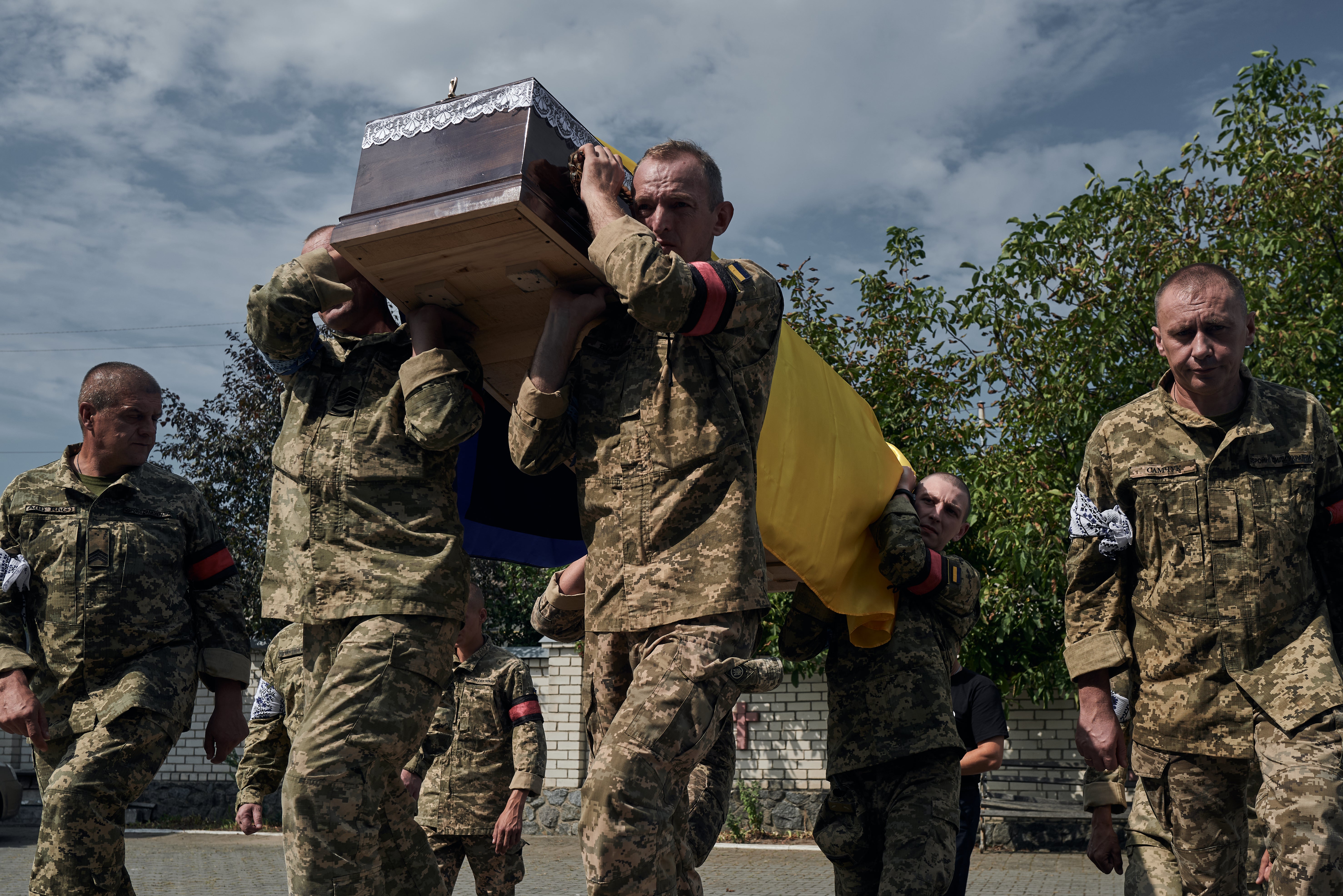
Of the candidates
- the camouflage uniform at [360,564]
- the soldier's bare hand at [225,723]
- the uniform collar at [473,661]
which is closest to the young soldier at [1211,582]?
the camouflage uniform at [360,564]

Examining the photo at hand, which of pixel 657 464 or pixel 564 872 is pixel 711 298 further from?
pixel 564 872

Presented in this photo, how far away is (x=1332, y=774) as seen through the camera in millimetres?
3209

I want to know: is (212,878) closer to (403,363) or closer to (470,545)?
(470,545)

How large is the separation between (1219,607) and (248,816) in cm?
432

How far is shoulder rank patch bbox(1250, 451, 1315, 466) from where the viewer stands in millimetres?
3561

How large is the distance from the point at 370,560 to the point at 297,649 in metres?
1.20

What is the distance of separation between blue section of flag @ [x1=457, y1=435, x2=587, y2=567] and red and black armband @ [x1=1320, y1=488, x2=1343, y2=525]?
2.40 meters

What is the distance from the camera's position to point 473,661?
6.34 m

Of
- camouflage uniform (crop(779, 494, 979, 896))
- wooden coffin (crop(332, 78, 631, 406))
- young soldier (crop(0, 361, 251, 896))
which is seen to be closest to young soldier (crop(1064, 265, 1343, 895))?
camouflage uniform (crop(779, 494, 979, 896))

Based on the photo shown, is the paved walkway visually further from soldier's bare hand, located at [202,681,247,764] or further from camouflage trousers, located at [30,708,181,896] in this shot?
camouflage trousers, located at [30,708,181,896]

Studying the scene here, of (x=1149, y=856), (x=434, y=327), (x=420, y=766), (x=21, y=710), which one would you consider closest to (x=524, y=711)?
(x=420, y=766)

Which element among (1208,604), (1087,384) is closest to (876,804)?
(1208,604)

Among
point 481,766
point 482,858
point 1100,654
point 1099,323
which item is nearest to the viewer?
point 1100,654

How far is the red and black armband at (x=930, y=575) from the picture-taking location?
14.3ft
